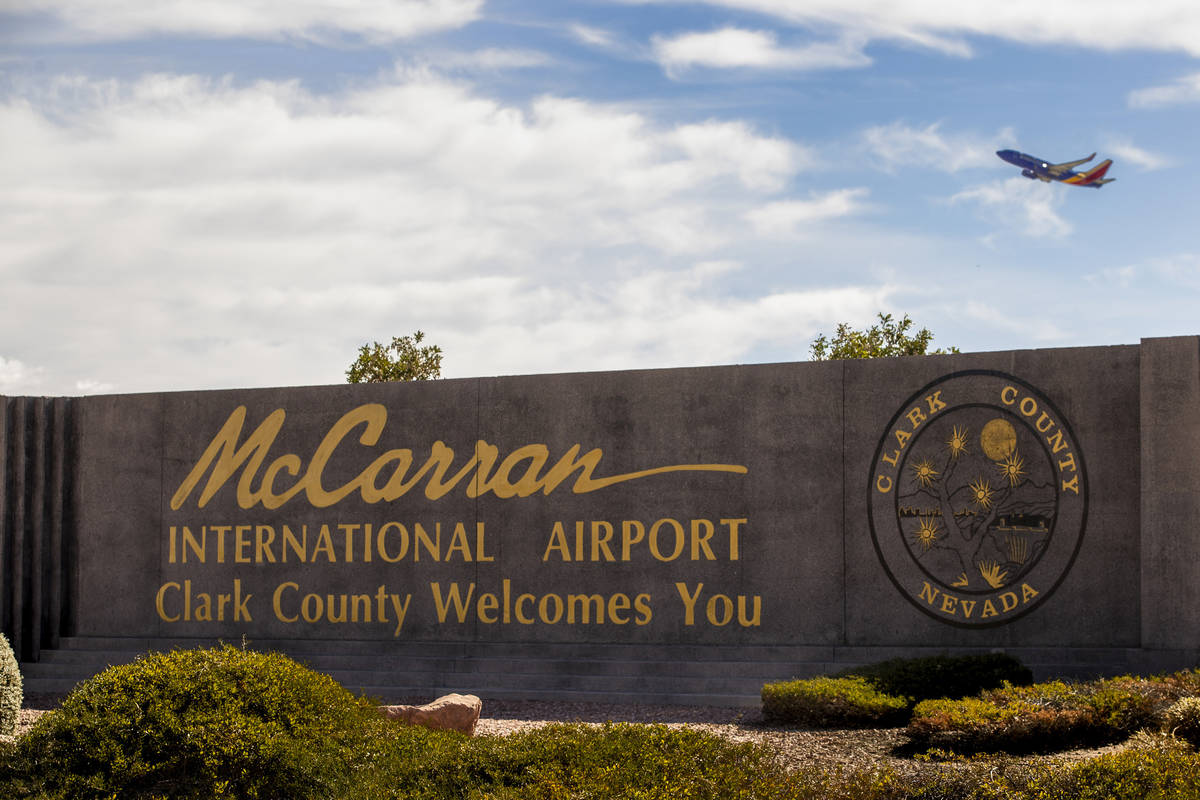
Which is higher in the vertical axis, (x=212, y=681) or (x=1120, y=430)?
(x=1120, y=430)

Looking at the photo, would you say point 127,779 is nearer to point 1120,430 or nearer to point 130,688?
point 130,688

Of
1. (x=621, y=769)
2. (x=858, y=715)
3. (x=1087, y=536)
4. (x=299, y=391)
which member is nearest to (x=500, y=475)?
(x=299, y=391)

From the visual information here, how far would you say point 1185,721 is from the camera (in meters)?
9.79

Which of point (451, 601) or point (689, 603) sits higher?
point (689, 603)

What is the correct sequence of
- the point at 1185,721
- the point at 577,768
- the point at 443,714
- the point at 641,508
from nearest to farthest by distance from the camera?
the point at 577,768 → the point at 1185,721 → the point at 443,714 → the point at 641,508

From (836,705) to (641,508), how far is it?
4565 millimetres

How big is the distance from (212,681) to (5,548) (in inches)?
417

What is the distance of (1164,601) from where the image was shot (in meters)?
13.3

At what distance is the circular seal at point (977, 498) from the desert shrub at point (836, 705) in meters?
2.70

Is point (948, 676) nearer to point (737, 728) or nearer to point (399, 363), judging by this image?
point (737, 728)

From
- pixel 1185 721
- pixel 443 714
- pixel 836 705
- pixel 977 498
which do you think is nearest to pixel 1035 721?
pixel 1185 721

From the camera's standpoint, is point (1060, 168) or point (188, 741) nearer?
point (188, 741)

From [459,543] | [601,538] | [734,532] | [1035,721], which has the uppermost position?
[734,532]

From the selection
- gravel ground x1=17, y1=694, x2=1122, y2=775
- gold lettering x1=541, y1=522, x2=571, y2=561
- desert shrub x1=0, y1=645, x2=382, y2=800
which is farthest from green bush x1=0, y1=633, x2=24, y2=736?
gold lettering x1=541, y1=522, x2=571, y2=561
